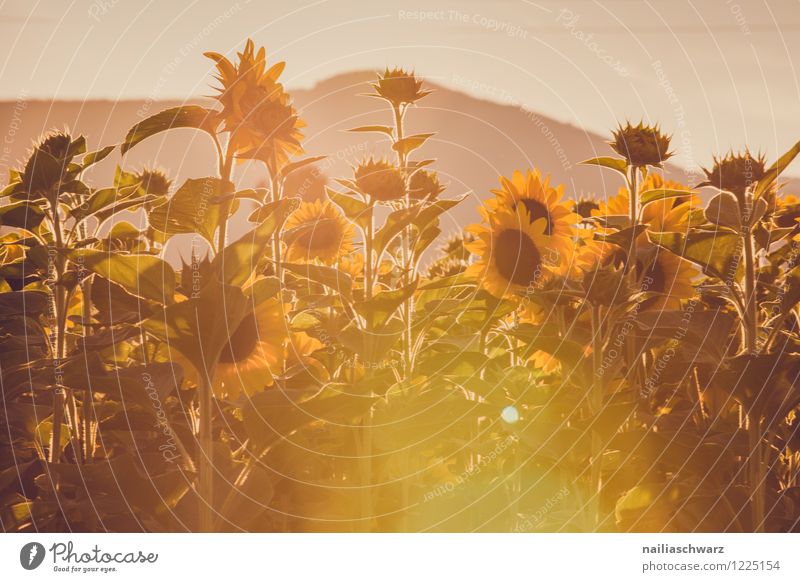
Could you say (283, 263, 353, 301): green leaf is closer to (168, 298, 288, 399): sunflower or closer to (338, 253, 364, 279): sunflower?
(168, 298, 288, 399): sunflower

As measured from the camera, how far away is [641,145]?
2.98 feet

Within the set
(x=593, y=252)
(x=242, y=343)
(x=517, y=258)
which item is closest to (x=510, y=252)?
(x=517, y=258)

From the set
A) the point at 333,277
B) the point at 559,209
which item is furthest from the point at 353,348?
the point at 559,209

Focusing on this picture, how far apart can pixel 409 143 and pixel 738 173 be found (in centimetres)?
41

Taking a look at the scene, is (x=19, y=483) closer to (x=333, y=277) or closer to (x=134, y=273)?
(x=134, y=273)

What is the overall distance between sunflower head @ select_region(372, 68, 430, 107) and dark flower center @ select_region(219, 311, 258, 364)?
1.15 feet

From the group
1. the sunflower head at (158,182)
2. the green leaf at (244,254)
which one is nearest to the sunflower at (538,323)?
the green leaf at (244,254)

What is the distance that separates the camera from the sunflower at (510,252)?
1028 millimetres

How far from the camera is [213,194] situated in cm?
76

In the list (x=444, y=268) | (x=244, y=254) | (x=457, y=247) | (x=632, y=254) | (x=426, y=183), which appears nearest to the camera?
(x=244, y=254)

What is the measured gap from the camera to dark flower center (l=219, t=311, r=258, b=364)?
84 centimetres

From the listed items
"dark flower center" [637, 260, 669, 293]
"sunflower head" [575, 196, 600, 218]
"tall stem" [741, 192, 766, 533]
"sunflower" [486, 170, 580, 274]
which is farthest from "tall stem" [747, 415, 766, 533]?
"sunflower head" [575, 196, 600, 218]

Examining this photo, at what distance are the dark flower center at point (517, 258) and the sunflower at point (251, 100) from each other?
16.3 inches

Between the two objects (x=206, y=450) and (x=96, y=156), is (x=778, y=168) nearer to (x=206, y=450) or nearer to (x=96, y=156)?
(x=206, y=450)
